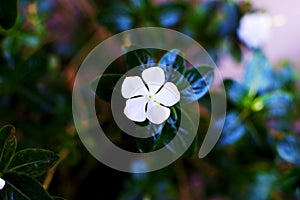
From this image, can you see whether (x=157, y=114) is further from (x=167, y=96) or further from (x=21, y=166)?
(x=21, y=166)

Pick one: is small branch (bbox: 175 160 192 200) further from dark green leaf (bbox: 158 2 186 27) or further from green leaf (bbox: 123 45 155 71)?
green leaf (bbox: 123 45 155 71)

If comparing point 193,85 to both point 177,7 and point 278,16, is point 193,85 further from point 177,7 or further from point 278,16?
point 278,16

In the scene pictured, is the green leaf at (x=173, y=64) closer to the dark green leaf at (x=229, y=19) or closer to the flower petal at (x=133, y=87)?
the flower petal at (x=133, y=87)

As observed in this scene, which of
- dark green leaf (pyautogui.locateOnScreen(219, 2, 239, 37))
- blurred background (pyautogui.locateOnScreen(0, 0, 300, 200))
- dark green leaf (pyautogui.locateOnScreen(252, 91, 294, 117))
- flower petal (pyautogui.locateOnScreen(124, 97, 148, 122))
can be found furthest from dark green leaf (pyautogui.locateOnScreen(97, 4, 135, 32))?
flower petal (pyautogui.locateOnScreen(124, 97, 148, 122))

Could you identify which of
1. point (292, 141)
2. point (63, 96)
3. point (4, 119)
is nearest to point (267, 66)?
point (292, 141)

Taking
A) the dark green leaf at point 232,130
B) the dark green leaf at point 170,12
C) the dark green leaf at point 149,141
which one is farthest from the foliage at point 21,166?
the dark green leaf at point 170,12

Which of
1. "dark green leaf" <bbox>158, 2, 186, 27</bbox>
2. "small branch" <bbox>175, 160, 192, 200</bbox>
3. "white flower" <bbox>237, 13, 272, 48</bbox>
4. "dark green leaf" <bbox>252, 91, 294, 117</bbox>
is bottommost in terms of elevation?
"small branch" <bbox>175, 160, 192, 200</bbox>
